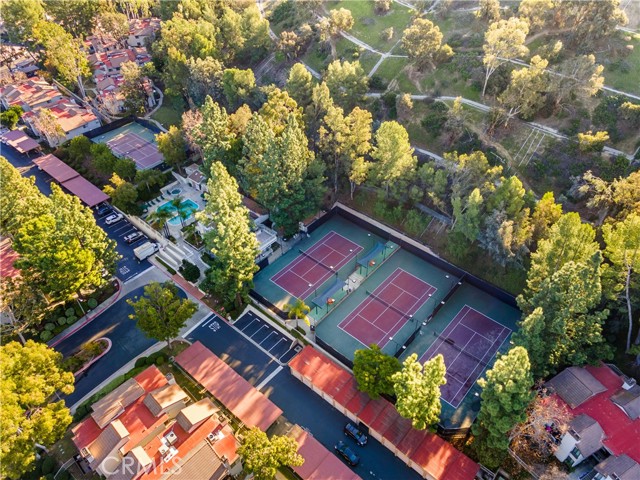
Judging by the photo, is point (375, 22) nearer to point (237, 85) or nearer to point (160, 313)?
point (237, 85)

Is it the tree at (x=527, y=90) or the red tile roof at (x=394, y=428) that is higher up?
the tree at (x=527, y=90)

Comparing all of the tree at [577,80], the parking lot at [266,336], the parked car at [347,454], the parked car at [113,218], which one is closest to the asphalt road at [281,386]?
the parking lot at [266,336]

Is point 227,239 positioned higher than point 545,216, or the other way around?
point 545,216

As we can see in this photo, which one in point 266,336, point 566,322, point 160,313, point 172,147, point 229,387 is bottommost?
point 266,336

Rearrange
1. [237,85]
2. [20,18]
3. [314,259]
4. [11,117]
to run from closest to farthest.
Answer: [314,259] < [237,85] < [11,117] < [20,18]

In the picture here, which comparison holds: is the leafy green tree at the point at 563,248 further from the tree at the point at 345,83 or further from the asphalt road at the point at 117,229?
the asphalt road at the point at 117,229

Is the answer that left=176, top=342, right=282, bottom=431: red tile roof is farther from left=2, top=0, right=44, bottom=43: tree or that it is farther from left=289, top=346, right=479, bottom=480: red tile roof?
left=2, top=0, right=44, bottom=43: tree

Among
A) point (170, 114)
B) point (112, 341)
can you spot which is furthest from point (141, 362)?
point (170, 114)
